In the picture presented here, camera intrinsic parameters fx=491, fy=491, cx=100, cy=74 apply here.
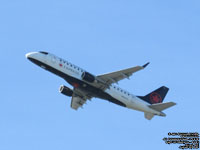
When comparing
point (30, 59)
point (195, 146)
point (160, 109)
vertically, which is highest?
point (30, 59)

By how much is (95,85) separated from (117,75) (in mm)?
3646

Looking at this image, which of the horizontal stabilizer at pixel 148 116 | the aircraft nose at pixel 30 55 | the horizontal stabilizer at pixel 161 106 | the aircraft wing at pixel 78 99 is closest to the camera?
the aircraft nose at pixel 30 55

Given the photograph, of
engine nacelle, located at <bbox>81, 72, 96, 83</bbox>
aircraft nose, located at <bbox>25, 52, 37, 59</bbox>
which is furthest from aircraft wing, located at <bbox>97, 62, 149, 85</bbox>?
aircraft nose, located at <bbox>25, 52, 37, 59</bbox>

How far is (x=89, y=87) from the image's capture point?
2815 inches

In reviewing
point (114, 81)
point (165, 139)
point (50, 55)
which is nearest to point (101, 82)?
point (114, 81)

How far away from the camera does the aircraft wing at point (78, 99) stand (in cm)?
7694

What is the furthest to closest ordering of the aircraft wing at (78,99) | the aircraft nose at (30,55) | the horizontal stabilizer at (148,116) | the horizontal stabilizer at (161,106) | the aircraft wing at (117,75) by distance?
the aircraft wing at (78,99) < the horizontal stabilizer at (148,116) < the horizontal stabilizer at (161,106) < the aircraft nose at (30,55) < the aircraft wing at (117,75)

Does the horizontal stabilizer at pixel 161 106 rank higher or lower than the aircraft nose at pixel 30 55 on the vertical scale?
lower

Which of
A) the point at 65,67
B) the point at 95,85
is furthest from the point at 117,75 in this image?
the point at 65,67

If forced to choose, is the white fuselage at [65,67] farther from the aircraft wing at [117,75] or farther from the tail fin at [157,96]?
the tail fin at [157,96]

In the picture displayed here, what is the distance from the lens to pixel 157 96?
8012cm

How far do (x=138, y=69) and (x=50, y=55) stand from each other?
12832mm

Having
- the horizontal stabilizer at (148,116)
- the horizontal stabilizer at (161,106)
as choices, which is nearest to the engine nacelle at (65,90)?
the horizontal stabilizer at (148,116)

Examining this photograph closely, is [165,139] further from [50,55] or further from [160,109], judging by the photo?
[50,55]
